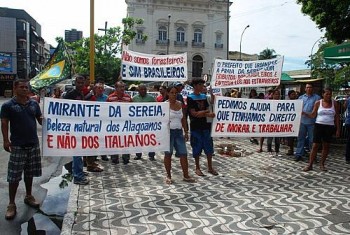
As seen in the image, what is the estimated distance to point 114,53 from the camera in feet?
118

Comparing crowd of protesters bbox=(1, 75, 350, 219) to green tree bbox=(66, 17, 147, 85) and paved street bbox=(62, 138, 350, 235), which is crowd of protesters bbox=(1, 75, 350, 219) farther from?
green tree bbox=(66, 17, 147, 85)

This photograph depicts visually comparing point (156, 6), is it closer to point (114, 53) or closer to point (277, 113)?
point (114, 53)

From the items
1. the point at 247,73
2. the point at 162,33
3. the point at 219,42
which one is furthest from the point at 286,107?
the point at 219,42

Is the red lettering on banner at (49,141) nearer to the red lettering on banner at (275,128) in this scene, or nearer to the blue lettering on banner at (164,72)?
the red lettering on banner at (275,128)

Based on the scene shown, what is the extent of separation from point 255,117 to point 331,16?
21.5 feet

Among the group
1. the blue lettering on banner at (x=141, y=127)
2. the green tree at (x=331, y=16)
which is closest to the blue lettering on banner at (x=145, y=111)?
the blue lettering on banner at (x=141, y=127)

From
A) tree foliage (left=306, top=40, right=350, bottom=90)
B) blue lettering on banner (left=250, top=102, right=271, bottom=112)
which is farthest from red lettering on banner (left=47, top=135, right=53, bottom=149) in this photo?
tree foliage (left=306, top=40, right=350, bottom=90)

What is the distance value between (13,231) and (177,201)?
2.26m

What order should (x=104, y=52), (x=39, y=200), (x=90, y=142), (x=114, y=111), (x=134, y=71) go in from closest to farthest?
(x=39, y=200), (x=90, y=142), (x=114, y=111), (x=134, y=71), (x=104, y=52)

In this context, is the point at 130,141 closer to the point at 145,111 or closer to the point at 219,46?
the point at 145,111

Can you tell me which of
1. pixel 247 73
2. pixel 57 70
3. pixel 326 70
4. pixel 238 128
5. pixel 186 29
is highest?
pixel 186 29

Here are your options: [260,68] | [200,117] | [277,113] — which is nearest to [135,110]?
[200,117]

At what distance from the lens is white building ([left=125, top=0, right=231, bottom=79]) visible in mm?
69812

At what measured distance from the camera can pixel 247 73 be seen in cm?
1149
